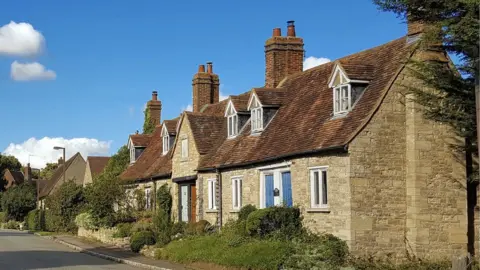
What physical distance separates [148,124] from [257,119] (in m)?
24.9

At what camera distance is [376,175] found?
2050cm

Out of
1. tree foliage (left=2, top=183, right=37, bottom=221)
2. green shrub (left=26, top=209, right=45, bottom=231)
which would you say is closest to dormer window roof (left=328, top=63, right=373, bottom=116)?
green shrub (left=26, top=209, right=45, bottom=231)

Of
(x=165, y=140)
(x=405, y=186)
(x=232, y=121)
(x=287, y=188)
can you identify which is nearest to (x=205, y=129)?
(x=232, y=121)

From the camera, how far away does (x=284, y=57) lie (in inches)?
1266

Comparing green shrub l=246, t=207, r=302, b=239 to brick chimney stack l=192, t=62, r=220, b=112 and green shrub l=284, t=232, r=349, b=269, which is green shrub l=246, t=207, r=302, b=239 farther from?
brick chimney stack l=192, t=62, r=220, b=112

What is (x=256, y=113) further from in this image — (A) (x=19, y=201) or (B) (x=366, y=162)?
(A) (x=19, y=201)

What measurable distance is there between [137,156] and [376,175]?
93.5ft

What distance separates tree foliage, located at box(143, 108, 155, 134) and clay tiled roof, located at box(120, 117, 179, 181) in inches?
102

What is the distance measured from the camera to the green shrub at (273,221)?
72.7 feet

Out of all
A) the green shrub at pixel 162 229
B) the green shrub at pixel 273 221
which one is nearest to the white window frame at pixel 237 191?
the green shrub at pixel 162 229

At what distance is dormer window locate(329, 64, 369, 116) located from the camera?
863 inches

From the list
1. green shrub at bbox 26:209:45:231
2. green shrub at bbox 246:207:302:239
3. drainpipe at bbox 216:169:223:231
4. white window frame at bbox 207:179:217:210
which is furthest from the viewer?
green shrub at bbox 26:209:45:231

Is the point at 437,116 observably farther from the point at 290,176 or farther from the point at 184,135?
the point at 184,135

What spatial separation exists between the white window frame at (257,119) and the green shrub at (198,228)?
470cm
